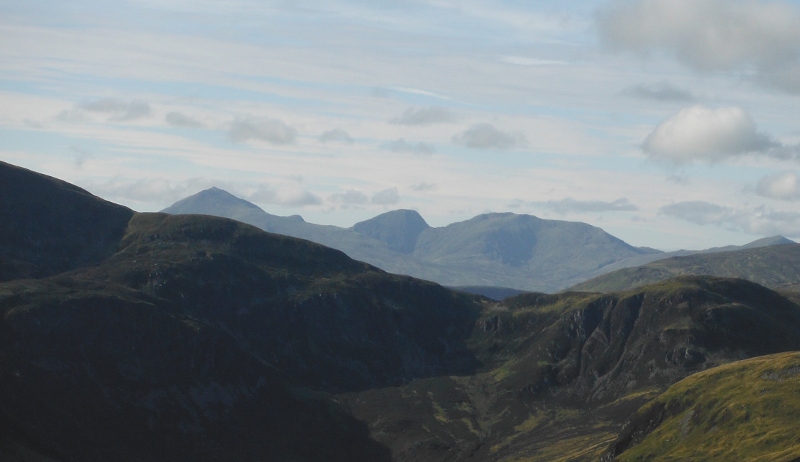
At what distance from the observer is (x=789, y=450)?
198375 millimetres
